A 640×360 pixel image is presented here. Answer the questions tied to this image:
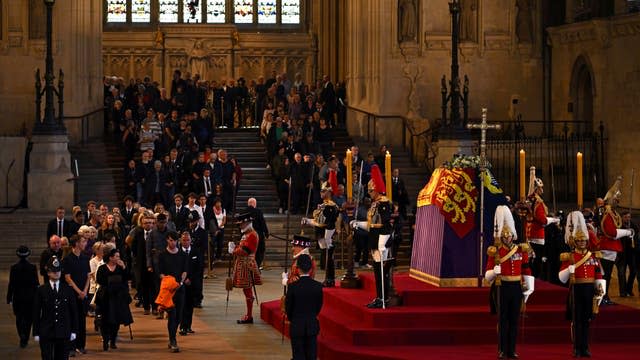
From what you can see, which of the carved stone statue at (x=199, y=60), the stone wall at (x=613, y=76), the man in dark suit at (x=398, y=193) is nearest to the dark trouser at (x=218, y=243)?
the man in dark suit at (x=398, y=193)

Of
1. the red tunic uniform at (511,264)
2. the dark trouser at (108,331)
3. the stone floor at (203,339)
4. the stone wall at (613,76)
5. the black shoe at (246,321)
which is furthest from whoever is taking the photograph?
the stone wall at (613,76)

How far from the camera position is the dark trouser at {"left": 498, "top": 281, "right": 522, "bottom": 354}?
63.3 feet

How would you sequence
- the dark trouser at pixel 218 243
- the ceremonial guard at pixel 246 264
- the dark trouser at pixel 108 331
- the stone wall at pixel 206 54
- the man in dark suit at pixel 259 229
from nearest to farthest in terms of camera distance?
the dark trouser at pixel 108 331
the ceremonial guard at pixel 246 264
the man in dark suit at pixel 259 229
the dark trouser at pixel 218 243
the stone wall at pixel 206 54

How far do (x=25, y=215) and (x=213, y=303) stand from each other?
8785 millimetres

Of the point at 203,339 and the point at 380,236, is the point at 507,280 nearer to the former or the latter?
the point at 380,236

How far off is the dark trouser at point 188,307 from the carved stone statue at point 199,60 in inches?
1063

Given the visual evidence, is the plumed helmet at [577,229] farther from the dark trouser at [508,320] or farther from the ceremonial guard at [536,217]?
the ceremonial guard at [536,217]

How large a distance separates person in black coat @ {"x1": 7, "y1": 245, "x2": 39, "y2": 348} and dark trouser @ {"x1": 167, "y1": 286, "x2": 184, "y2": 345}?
1.95 m

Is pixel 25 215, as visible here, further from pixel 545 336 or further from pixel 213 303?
pixel 545 336

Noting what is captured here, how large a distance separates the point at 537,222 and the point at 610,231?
1.71m

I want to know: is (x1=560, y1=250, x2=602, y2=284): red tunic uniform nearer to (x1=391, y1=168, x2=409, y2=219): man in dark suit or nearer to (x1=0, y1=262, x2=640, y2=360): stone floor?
(x1=0, y1=262, x2=640, y2=360): stone floor

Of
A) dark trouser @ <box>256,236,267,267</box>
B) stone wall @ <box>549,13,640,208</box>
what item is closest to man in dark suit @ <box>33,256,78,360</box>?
dark trouser @ <box>256,236,267,267</box>

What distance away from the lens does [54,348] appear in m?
18.4

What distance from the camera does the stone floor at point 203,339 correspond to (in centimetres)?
2067
